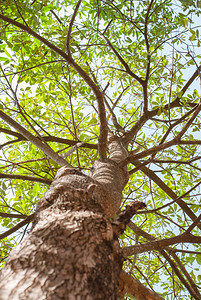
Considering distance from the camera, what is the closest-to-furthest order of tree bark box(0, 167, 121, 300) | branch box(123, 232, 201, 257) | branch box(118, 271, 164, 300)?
tree bark box(0, 167, 121, 300) → branch box(118, 271, 164, 300) → branch box(123, 232, 201, 257)

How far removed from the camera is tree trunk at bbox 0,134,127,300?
0.62 metres

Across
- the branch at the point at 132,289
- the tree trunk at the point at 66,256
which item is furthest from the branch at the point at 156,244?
the tree trunk at the point at 66,256

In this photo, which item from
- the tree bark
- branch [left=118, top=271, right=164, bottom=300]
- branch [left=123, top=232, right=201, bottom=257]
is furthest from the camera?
branch [left=123, top=232, right=201, bottom=257]

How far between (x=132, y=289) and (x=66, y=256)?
1.61ft

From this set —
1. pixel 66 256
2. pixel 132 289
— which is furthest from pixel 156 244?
pixel 66 256

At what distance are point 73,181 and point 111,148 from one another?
123cm

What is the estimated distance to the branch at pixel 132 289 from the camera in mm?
977

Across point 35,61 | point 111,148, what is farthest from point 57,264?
point 35,61

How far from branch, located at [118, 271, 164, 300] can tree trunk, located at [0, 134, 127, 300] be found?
165mm

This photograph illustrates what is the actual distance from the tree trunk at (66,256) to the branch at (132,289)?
165mm

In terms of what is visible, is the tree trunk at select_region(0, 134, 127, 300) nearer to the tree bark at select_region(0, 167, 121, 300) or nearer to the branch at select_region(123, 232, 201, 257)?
the tree bark at select_region(0, 167, 121, 300)

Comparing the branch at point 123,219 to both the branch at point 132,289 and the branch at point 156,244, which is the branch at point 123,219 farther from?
the branch at point 156,244

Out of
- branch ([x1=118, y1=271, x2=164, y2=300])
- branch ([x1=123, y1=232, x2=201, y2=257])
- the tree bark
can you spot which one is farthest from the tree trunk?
branch ([x1=123, y1=232, x2=201, y2=257])

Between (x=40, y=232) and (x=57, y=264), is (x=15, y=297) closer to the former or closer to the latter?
(x=57, y=264)
